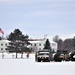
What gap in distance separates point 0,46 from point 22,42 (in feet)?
333

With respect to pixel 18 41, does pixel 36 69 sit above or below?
below

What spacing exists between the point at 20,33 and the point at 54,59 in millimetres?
40542

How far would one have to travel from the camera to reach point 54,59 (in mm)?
52312

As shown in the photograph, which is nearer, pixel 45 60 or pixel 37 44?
pixel 45 60

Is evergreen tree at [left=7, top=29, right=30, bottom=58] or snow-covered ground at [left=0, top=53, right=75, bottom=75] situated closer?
snow-covered ground at [left=0, top=53, right=75, bottom=75]

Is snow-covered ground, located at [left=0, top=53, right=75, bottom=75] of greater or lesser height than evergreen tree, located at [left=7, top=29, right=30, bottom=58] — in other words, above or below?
below

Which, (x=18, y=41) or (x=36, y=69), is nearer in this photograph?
(x=36, y=69)

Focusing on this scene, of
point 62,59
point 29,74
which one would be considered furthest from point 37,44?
point 29,74

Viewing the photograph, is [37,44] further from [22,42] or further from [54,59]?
[54,59]

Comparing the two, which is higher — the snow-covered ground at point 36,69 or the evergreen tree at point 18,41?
the evergreen tree at point 18,41

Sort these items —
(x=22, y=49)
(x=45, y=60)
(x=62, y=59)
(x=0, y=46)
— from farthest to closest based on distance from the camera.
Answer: (x=0, y=46) < (x=22, y=49) < (x=62, y=59) < (x=45, y=60)

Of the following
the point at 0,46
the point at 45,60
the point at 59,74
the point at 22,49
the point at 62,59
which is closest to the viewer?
the point at 59,74

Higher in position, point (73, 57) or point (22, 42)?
point (22, 42)

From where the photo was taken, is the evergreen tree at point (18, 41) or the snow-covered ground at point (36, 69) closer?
the snow-covered ground at point (36, 69)
